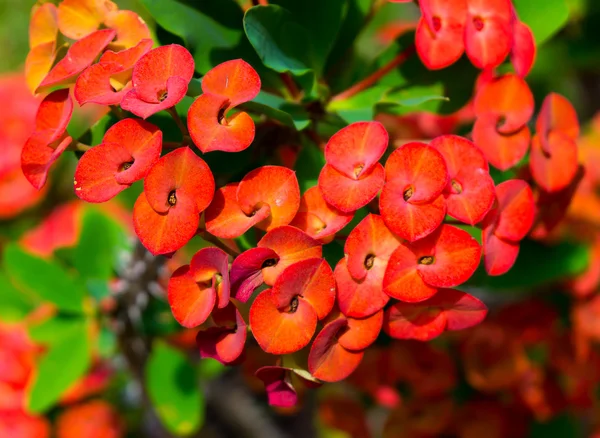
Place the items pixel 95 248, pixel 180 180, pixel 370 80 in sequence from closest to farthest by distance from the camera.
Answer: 1. pixel 180 180
2. pixel 370 80
3. pixel 95 248

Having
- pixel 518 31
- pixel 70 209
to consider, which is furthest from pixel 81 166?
pixel 70 209

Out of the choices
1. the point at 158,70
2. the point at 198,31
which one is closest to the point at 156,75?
the point at 158,70

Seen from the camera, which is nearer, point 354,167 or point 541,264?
point 354,167

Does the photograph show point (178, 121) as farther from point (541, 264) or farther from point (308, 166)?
point (541, 264)

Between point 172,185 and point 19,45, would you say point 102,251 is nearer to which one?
point 172,185

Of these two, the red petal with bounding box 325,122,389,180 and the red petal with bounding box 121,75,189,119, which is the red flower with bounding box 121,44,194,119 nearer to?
the red petal with bounding box 121,75,189,119

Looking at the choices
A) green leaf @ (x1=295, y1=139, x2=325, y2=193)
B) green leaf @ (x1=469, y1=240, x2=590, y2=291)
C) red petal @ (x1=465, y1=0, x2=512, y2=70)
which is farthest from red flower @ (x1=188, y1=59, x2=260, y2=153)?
green leaf @ (x1=469, y1=240, x2=590, y2=291)
